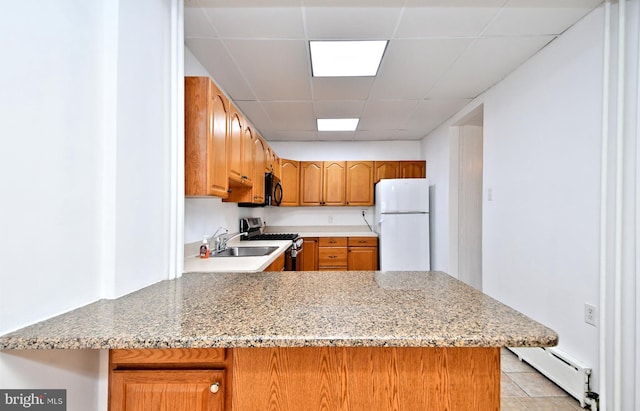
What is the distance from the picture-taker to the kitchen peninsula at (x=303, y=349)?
0.72m

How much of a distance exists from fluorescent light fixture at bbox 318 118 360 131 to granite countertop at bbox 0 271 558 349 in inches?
108

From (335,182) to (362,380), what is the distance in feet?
12.2

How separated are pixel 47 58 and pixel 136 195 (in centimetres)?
49

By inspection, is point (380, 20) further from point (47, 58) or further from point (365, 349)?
point (365, 349)

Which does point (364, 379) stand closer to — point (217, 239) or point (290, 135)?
point (217, 239)

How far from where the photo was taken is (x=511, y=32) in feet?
6.24

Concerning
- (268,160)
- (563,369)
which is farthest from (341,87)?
(563,369)

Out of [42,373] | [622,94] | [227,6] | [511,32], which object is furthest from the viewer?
[511,32]

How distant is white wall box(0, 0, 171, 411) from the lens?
2.43ft

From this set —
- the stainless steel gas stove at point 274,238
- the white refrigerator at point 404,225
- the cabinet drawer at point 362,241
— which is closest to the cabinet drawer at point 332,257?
the cabinet drawer at point 362,241

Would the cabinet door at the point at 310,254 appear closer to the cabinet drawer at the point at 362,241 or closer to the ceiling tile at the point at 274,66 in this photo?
the cabinet drawer at the point at 362,241

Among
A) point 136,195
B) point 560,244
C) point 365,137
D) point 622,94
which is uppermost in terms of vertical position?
point 365,137

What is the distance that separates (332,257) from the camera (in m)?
4.16

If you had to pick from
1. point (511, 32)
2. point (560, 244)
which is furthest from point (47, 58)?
point (560, 244)
